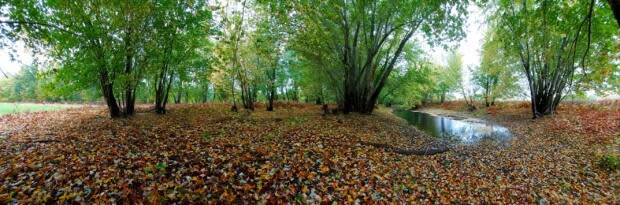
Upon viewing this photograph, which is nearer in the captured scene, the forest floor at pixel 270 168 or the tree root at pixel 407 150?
the forest floor at pixel 270 168

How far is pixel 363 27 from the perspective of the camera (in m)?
15.6

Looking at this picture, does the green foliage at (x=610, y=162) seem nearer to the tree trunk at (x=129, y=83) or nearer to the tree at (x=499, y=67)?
the tree trunk at (x=129, y=83)

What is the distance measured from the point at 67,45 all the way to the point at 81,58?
0.67 meters

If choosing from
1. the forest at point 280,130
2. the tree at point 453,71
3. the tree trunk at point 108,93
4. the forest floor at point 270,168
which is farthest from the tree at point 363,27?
the tree at point 453,71

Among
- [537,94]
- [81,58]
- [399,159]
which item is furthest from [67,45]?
[537,94]

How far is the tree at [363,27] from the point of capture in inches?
525

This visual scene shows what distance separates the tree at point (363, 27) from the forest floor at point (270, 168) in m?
5.85

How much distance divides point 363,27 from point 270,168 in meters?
11.2

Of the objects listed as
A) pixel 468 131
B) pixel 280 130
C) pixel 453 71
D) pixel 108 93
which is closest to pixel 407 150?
pixel 280 130

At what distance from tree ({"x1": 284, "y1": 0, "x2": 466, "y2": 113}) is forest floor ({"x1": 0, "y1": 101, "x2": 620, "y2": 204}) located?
5849 mm

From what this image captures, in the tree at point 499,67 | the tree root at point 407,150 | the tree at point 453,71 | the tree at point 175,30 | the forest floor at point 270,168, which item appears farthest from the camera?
the tree at point 453,71

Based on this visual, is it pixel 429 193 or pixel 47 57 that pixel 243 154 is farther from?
pixel 47 57

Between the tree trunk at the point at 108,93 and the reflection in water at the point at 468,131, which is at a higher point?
the tree trunk at the point at 108,93

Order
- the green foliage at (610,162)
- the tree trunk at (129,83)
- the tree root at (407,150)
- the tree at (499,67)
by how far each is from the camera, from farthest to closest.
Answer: the tree at (499,67) → the tree trunk at (129,83) → the tree root at (407,150) → the green foliage at (610,162)
